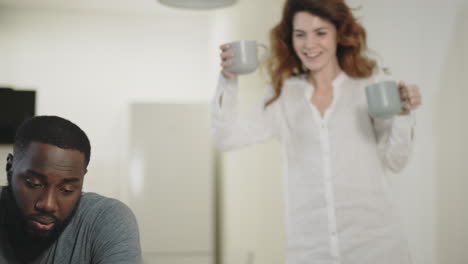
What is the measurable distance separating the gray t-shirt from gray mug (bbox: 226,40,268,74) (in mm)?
494

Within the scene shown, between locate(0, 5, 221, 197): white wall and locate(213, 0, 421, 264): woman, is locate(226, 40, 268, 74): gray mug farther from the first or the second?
locate(0, 5, 221, 197): white wall

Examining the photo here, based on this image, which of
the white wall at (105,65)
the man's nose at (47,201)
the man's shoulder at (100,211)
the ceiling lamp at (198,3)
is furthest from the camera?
the white wall at (105,65)

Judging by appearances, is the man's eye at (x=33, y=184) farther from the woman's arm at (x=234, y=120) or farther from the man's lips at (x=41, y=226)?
the woman's arm at (x=234, y=120)

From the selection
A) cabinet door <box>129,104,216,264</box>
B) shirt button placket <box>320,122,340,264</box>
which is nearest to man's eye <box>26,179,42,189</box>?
A: shirt button placket <box>320,122,340,264</box>

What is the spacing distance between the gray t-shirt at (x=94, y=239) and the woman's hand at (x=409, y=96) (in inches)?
27.3

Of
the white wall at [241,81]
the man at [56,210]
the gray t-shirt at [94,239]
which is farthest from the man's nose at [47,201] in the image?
the white wall at [241,81]

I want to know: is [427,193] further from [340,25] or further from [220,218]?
[220,218]

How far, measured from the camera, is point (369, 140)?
1.37m

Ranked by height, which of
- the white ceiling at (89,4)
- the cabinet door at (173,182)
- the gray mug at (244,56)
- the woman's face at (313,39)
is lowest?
the cabinet door at (173,182)

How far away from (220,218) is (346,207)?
2871 mm

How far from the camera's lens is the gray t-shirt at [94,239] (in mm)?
914

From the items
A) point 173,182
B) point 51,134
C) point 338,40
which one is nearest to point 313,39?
point 338,40

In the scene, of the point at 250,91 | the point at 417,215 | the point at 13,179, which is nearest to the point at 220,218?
the point at 250,91

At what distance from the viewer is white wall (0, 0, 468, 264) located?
5.00ft
